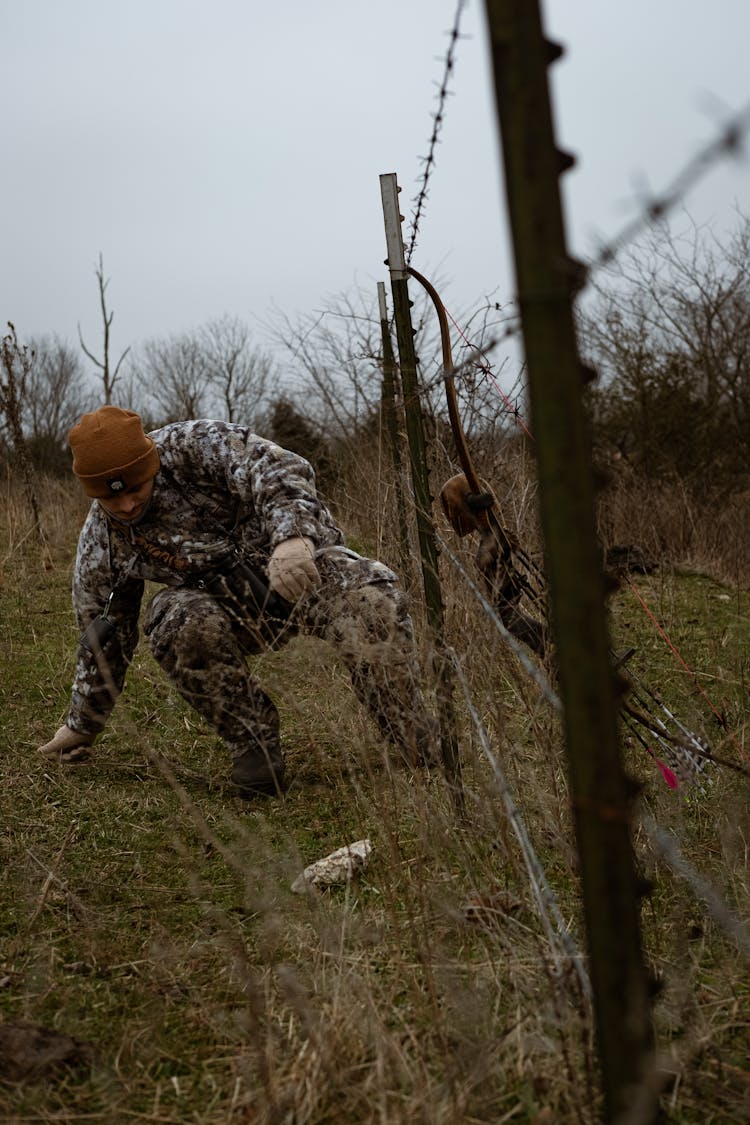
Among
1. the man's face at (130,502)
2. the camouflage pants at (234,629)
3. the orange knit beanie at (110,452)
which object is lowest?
the camouflage pants at (234,629)

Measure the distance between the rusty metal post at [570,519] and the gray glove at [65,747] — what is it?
3397 mm

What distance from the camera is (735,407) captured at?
1578 centimetres

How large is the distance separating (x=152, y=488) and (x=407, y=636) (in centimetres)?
106

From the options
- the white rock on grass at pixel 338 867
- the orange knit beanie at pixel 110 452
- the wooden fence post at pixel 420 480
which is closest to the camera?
the white rock on grass at pixel 338 867

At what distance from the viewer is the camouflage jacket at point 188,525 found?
12.6ft

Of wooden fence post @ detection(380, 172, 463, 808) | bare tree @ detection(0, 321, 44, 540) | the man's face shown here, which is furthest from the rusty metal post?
bare tree @ detection(0, 321, 44, 540)

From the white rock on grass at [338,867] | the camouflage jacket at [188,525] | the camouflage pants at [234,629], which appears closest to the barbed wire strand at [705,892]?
the white rock on grass at [338,867]

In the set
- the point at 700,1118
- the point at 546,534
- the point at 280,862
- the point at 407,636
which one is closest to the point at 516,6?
the point at 546,534

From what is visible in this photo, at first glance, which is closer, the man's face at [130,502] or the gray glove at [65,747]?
the man's face at [130,502]

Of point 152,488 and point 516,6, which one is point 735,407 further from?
point 516,6

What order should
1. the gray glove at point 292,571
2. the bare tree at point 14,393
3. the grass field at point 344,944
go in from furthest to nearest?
1. the bare tree at point 14,393
2. the gray glove at point 292,571
3. the grass field at point 344,944

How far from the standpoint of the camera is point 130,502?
384 cm

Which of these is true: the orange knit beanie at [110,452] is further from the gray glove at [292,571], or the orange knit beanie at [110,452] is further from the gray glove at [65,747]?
the gray glove at [65,747]

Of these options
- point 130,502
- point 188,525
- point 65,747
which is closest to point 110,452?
point 130,502
